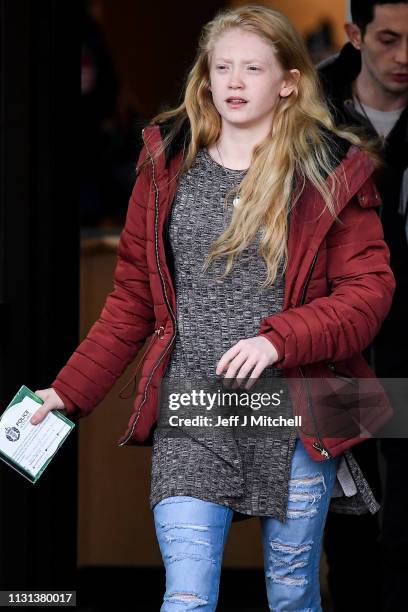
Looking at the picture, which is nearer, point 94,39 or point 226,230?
point 226,230

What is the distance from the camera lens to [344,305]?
280 centimetres

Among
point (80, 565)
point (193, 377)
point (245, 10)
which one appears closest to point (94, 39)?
point (80, 565)

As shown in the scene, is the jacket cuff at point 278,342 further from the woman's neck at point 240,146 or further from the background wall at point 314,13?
the background wall at point 314,13

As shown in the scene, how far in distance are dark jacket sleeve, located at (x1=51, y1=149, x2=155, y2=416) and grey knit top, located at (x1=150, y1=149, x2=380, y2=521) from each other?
A: 13cm

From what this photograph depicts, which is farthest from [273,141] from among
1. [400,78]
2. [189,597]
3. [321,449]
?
[189,597]

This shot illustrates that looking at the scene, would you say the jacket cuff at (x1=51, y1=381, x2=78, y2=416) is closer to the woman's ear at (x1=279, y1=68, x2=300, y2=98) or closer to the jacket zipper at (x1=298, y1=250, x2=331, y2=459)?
the jacket zipper at (x1=298, y1=250, x2=331, y2=459)

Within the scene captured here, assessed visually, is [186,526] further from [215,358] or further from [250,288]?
[250,288]

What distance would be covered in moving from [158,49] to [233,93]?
5130mm

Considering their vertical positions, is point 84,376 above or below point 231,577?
above

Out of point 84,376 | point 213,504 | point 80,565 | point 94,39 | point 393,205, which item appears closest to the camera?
point 213,504

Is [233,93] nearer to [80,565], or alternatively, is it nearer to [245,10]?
[245,10]

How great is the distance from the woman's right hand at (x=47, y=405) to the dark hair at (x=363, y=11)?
1.44 meters

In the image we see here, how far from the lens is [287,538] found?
9.51 ft

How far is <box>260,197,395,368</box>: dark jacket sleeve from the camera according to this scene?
9.00 feet
